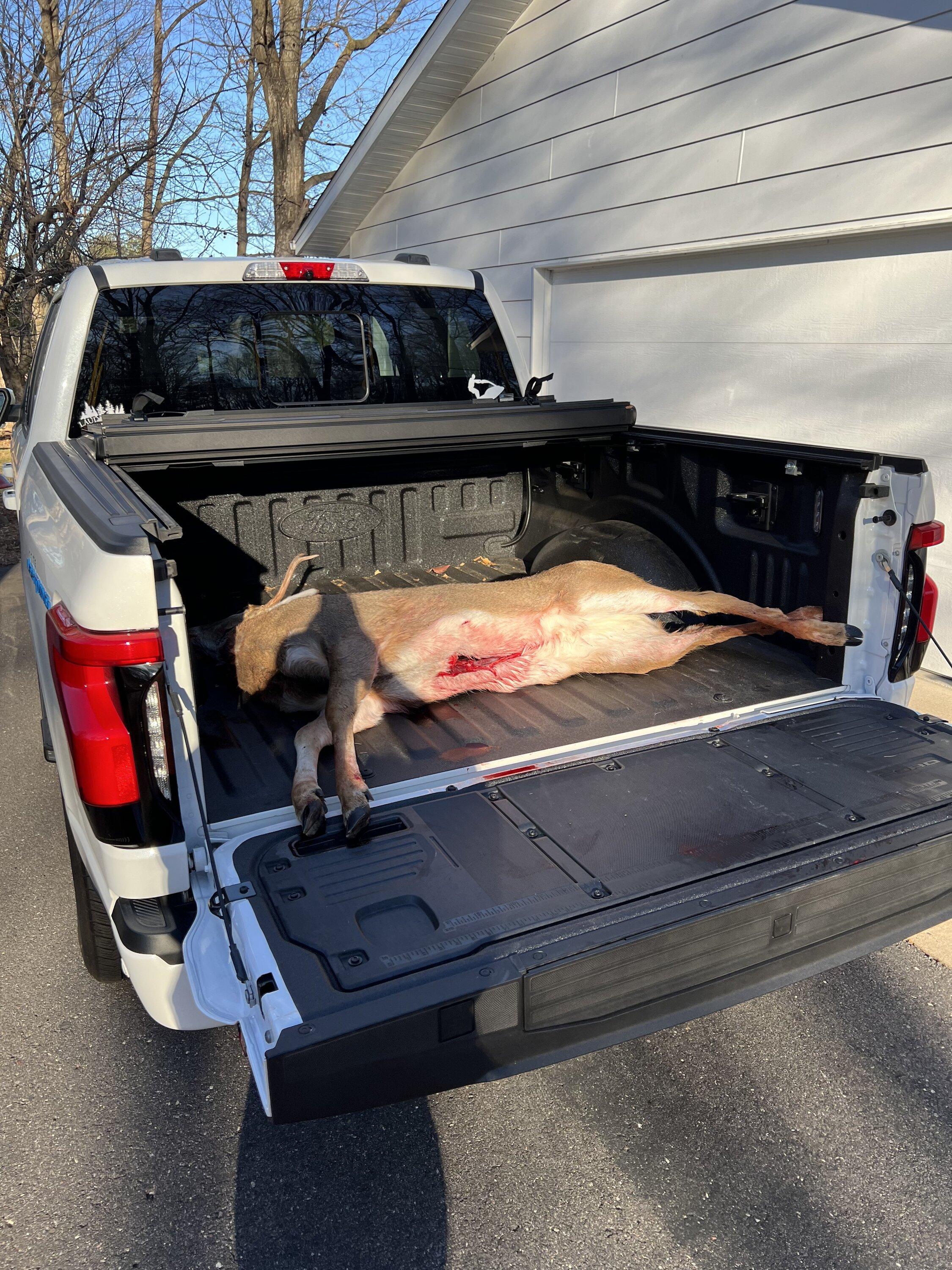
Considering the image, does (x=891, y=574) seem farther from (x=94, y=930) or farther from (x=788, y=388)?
(x=788, y=388)

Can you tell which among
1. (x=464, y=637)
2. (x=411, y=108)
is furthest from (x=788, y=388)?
(x=411, y=108)

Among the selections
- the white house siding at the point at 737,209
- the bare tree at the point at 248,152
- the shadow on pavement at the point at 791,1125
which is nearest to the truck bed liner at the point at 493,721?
the shadow on pavement at the point at 791,1125

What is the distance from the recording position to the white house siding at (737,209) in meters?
5.43

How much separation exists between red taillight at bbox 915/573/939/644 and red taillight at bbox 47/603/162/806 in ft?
8.23

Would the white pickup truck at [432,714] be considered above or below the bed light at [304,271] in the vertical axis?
below

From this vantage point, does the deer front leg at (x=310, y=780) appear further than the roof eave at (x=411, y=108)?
No

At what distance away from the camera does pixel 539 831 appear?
8.05 feet

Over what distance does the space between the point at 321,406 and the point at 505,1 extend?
6.33 meters

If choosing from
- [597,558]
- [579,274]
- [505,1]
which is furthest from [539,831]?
[505,1]

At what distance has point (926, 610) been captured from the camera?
10.6 feet

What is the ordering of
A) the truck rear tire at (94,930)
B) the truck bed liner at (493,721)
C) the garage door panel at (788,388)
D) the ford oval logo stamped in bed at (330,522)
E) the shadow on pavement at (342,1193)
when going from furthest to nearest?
the garage door panel at (788,388) < the ford oval logo stamped in bed at (330,522) < the truck bed liner at (493,721) < the truck rear tire at (94,930) < the shadow on pavement at (342,1193)

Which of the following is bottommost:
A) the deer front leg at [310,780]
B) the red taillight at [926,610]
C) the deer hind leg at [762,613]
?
the deer front leg at [310,780]

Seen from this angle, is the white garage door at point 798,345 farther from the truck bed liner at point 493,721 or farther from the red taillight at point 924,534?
the red taillight at point 924,534

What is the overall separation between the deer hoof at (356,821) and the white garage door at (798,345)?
3043 millimetres
